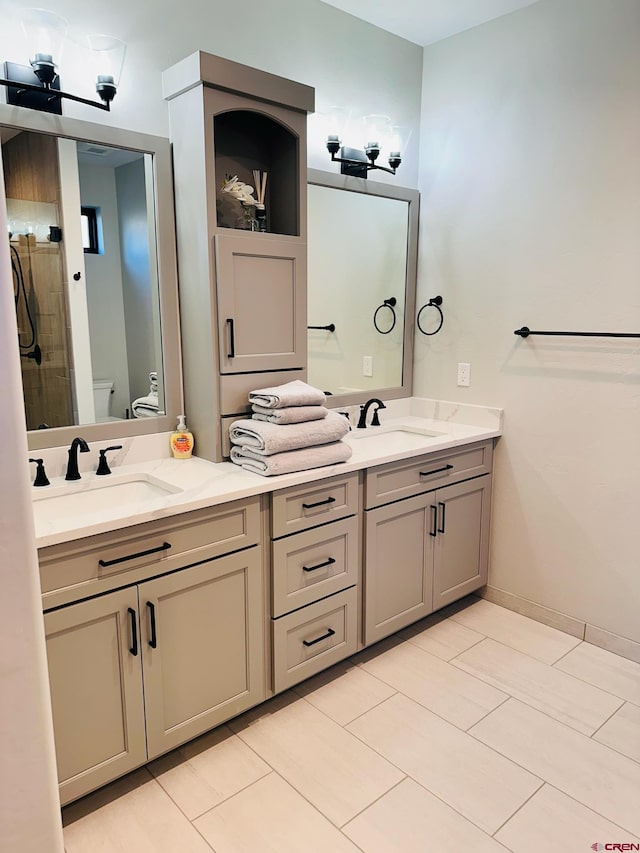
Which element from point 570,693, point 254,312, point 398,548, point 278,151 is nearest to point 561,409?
point 398,548

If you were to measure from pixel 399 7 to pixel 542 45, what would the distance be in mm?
638

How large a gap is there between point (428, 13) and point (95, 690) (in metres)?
2.98

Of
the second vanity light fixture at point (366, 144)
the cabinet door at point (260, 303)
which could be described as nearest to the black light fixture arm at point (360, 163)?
the second vanity light fixture at point (366, 144)

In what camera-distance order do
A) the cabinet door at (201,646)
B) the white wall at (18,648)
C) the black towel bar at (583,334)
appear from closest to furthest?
the white wall at (18,648)
the cabinet door at (201,646)
the black towel bar at (583,334)

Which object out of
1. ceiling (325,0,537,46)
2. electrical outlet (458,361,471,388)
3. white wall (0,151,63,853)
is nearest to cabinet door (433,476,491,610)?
electrical outlet (458,361,471,388)

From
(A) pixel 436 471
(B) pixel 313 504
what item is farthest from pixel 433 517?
(B) pixel 313 504

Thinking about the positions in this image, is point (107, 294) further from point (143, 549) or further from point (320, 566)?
point (320, 566)

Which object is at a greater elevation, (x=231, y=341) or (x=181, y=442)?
(x=231, y=341)

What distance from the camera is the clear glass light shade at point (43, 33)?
1812 mm

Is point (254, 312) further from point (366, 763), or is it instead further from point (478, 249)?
point (366, 763)

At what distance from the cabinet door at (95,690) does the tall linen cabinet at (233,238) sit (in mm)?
739

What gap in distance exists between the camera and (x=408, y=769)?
1.94 meters

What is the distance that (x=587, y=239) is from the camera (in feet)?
8.28

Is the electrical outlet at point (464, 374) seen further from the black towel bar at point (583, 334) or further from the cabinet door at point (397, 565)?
the cabinet door at point (397, 565)
